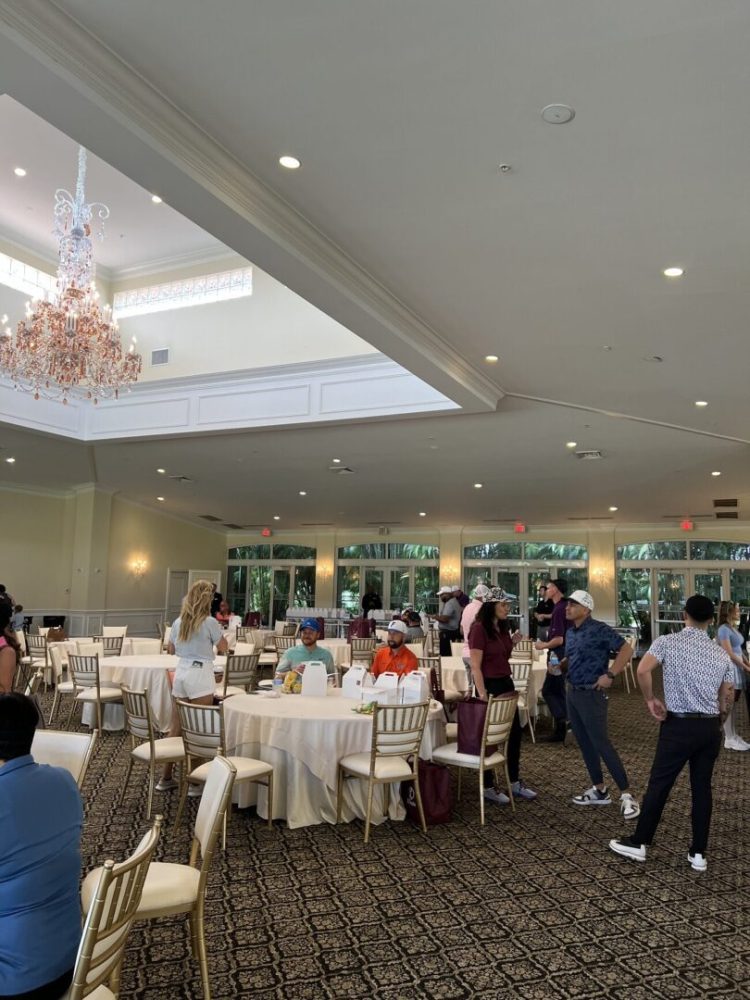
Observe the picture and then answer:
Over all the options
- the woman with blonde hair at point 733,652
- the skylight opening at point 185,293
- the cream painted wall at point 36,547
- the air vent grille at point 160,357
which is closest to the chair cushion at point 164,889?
the woman with blonde hair at point 733,652

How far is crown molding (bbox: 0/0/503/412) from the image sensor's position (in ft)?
9.82

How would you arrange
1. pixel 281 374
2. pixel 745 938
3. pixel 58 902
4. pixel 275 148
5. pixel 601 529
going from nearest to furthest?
1. pixel 58 902
2. pixel 745 938
3. pixel 275 148
4. pixel 281 374
5. pixel 601 529

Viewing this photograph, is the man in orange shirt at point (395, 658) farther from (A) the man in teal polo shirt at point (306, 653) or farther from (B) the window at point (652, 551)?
(B) the window at point (652, 551)

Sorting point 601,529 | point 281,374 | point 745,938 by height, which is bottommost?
point 745,938

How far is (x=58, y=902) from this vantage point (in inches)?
77.9

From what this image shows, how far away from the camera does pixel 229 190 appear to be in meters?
4.06

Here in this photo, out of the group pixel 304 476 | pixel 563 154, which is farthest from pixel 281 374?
pixel 563 154

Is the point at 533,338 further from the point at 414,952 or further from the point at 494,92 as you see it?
the point at 414,952

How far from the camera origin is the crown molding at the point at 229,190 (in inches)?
118

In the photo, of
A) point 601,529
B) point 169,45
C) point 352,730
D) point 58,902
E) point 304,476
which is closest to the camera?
point 58,902

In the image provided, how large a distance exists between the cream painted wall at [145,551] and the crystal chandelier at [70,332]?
908cm

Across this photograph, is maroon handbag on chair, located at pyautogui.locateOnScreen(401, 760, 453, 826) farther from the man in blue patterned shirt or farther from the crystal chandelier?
the crystal chandelier

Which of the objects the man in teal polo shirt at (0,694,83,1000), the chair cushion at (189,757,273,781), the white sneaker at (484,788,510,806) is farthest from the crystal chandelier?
the man in teal polo shirt at (0,694,83,1000)

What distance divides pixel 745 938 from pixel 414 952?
1.57m
